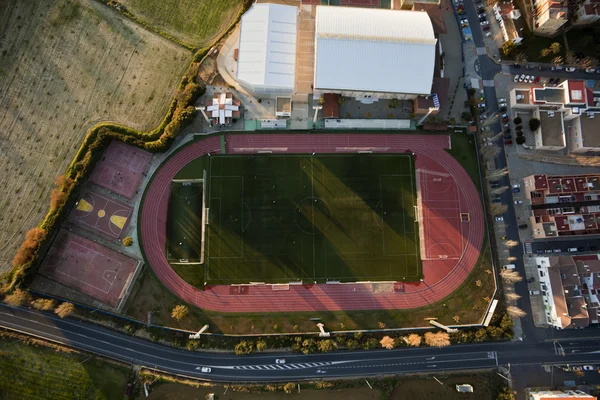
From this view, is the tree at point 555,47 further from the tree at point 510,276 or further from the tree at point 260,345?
the tree at point 260,345

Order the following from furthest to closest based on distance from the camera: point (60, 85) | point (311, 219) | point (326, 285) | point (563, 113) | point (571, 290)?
1. point (563, 113)
2. point (60, 85)
3. point (311, 219)
4. point (326, 285)
5. point (571, 290)

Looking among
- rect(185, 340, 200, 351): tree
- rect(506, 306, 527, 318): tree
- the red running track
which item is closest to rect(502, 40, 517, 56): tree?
the red running track

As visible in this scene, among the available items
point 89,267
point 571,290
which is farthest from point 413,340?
point 89,267

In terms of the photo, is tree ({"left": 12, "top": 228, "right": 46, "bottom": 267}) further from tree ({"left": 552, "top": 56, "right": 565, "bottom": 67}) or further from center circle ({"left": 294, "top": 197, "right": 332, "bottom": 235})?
tree ({"left": 552, "top": 56, "right": 565, "bottom": 67})

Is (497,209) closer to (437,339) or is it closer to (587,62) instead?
(437,339)

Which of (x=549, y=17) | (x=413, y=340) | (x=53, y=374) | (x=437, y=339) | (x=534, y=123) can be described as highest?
(x=549, y=17)

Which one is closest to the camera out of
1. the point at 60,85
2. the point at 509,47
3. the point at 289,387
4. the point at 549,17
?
the point at 289,387
